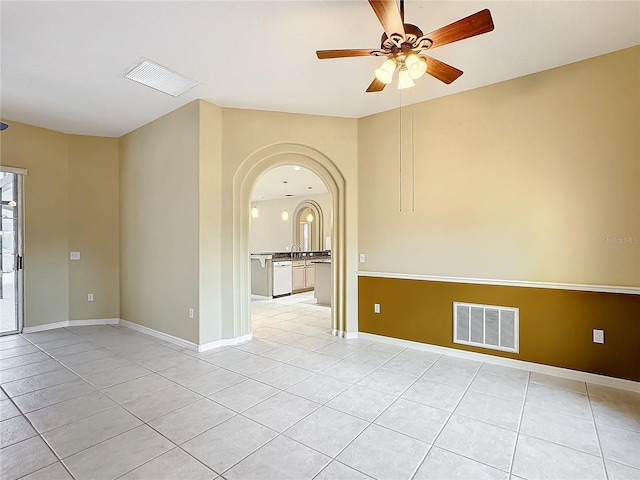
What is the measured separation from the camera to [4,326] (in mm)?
4688

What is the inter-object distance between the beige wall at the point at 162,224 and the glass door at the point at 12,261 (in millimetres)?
1285

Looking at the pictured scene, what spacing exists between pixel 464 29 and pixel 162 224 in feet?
13.5

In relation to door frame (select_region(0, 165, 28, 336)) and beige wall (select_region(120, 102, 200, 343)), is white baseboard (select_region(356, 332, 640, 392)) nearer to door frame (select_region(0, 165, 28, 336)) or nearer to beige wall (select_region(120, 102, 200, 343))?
beige wall (select_region(120, 102, 200, 343))

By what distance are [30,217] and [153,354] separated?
3.04 metres

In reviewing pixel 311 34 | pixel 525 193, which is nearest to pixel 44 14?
pixel 311 34

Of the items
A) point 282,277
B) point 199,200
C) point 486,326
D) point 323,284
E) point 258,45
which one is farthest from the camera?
point 282,277

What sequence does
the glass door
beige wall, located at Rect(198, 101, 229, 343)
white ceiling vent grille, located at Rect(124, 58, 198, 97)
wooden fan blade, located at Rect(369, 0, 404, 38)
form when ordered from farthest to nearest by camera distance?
the glass door → beige wall, located at Rect(198, 101, 229, 343) → white ceiling vent grille, located at Rect(124, 58, 198, 97) → wooden fan blade, located at Rect(369, 0, 404, 38)

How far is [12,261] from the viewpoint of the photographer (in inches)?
187

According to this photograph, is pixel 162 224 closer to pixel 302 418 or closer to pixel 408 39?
pixel 302 418

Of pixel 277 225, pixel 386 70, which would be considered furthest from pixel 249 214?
pixel 277 225

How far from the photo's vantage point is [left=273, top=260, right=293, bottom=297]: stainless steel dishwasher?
25.1 ft

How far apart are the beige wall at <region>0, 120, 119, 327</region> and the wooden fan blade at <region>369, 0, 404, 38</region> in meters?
5.18

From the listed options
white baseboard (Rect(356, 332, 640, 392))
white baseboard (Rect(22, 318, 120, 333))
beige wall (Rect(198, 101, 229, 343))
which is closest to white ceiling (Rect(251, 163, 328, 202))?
beige wall (Rect(198, 101, 229, 343))

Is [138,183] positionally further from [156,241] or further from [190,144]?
[190,144]
